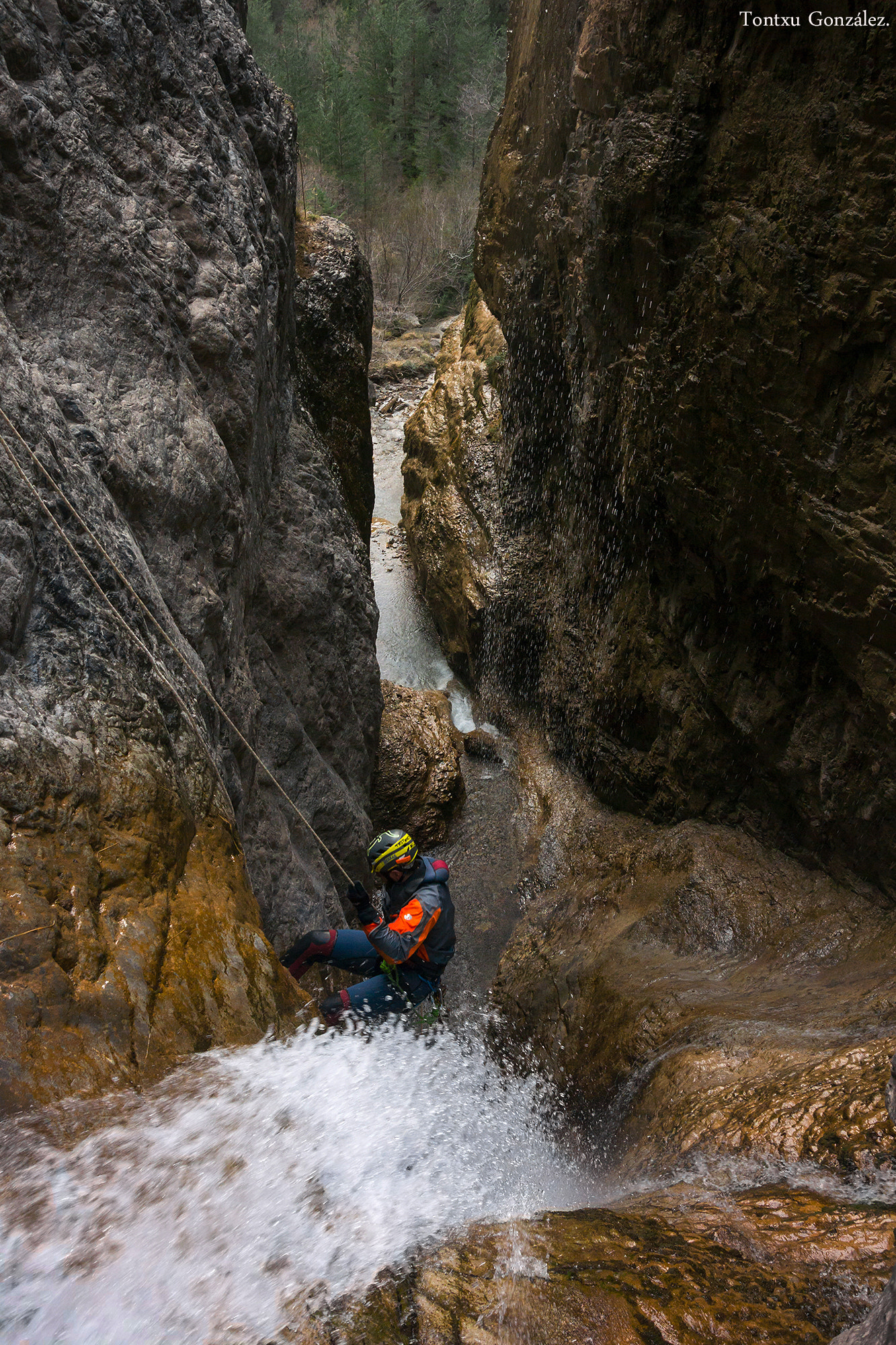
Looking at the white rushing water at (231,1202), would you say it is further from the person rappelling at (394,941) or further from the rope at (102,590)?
A: the rope at (102,590)

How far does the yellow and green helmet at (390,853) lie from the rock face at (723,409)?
2930mm

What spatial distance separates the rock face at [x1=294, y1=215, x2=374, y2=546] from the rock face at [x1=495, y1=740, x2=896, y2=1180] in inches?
173

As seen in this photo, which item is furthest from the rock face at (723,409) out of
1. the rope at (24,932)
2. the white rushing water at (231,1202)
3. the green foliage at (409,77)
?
the green foliage at (409,77)

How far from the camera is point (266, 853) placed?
4.60 metres

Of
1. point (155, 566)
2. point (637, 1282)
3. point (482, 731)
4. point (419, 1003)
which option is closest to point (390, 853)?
point (419, 1003)

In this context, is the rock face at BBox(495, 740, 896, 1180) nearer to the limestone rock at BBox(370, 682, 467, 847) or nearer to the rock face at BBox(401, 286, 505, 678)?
the limestone rock at BBox(370, 682, 467, 847)

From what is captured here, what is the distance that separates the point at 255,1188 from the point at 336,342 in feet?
24.7

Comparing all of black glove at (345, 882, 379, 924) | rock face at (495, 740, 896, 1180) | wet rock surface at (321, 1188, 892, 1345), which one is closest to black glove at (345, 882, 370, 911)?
black glove at (345, 882, 379, 924)

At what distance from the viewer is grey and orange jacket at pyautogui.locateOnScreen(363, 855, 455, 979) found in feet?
14.1

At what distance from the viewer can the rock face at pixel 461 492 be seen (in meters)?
10.3

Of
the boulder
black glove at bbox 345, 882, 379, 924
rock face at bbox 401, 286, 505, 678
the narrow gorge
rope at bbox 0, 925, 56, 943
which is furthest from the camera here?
rock face at bbox 401, 286, 505, 678

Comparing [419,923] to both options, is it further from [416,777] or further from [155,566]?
[416,777]

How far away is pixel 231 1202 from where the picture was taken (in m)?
2.23

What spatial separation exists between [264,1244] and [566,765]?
6.76 metres
